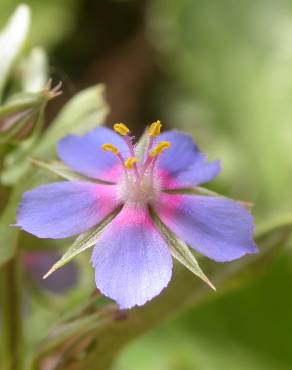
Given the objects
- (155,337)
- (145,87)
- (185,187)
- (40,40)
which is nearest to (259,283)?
(155,337)

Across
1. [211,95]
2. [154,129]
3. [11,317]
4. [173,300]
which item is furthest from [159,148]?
[211,95]

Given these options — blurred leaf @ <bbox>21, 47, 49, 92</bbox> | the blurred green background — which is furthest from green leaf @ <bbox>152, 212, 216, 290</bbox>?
blurred leaf @ <bbox>21, 47, 49, 92</bbox>

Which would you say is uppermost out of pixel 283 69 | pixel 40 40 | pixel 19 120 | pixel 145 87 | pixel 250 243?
pixel 19 120

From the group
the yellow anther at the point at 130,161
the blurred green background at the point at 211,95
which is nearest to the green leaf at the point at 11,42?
the blurred green background at the point at 211,95

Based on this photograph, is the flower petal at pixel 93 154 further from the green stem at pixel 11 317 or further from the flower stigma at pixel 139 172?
the green stem at pixel 11 317

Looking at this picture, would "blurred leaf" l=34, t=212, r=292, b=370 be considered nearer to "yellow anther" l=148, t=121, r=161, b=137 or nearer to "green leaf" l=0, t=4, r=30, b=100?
"yellow anther" l=148, t=121, r=161, b=137

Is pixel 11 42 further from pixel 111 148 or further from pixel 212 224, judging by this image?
pixel 212 224

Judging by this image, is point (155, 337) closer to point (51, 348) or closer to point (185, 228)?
point (51, 348)

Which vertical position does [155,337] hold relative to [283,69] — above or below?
below
